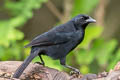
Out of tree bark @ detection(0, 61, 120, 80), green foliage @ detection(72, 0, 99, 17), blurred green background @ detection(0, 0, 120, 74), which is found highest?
green foliage @ detection(72, 0, 99, 17)

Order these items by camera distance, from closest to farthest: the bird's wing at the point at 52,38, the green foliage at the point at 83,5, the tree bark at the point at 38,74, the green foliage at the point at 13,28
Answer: the tree bark at the point at 38,74 → the bird's wing at the point at 52,38 → the green foliage at the point at 13,28 → the green foliage at the point at 83,5

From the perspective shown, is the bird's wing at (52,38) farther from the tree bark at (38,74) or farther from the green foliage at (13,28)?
the green foliage at (13,28)

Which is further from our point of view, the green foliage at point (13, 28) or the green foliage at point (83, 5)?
the green foliage at point (83, 5)

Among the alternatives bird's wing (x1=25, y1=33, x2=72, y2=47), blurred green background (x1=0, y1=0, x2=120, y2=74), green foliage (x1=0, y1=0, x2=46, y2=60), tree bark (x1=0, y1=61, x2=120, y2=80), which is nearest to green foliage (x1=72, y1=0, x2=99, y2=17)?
blurred green background (x1=0, y1=0, x2=120, y2=74)

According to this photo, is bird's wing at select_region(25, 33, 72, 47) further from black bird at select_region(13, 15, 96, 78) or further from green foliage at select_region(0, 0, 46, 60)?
green foliage at select_region(0, 0, 46, 60)

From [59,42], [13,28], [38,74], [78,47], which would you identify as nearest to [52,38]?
[59,42]

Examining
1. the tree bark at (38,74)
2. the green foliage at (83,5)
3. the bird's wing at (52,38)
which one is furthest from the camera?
the green foliage at (83,5)

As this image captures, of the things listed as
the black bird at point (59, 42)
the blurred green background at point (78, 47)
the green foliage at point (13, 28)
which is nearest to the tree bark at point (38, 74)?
the black bird at point (59, 42)

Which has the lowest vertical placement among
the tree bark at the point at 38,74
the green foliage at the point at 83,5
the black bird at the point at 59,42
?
the tree bark at the point at 38,74

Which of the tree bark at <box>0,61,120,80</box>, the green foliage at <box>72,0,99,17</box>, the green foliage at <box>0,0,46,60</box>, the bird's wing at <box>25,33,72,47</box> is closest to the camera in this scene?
the tree bark at <box>0,61,120,80</box>

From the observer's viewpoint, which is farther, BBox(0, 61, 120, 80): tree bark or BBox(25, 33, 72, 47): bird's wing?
BBox(25, 33, 72, 47): bird's wing

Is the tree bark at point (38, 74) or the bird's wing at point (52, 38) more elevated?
the bird's wing at point (52, 38)

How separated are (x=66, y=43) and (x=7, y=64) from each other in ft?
3.39

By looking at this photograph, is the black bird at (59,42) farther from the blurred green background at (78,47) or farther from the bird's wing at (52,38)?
the blurred green background at (78,47)
